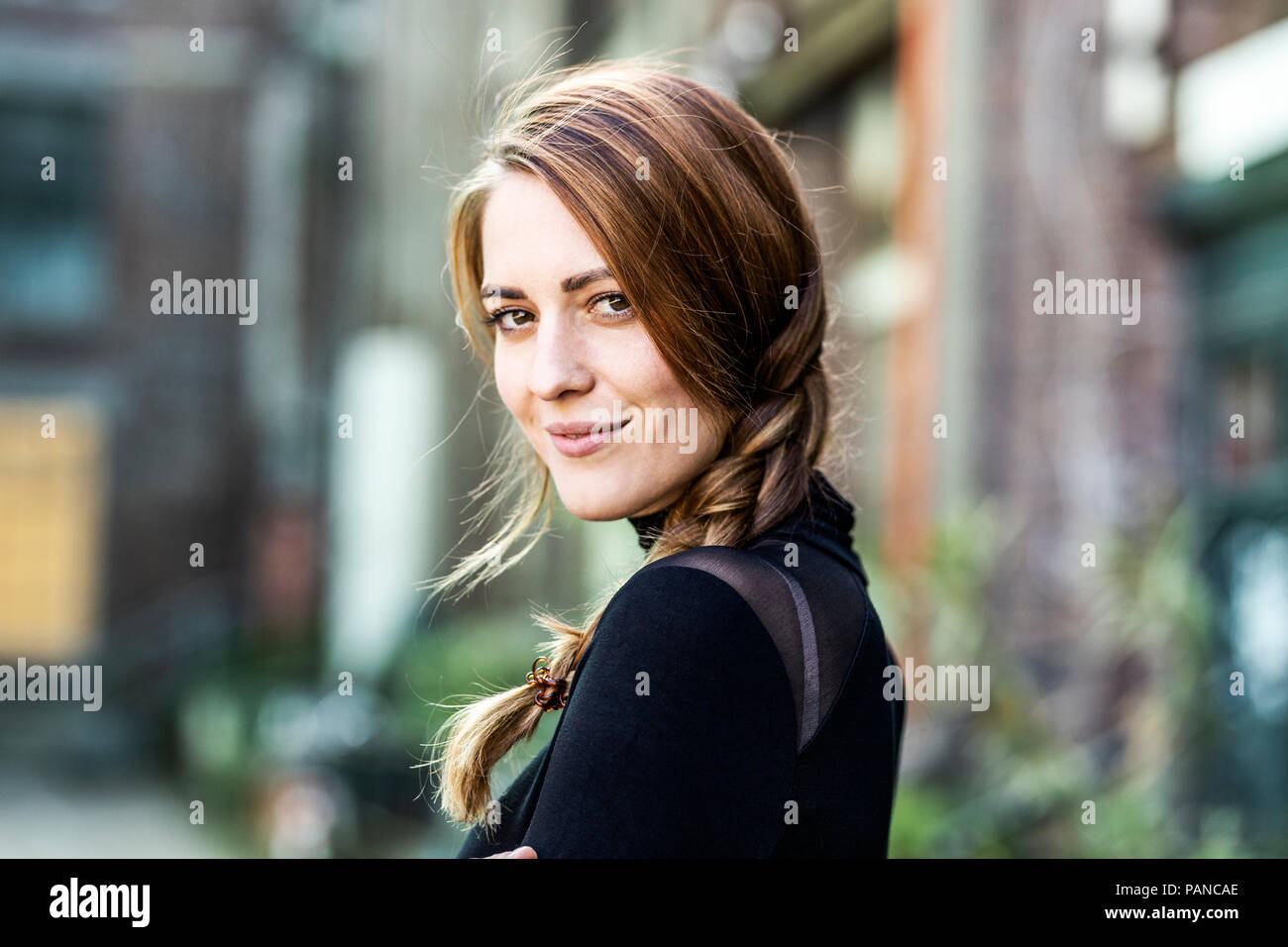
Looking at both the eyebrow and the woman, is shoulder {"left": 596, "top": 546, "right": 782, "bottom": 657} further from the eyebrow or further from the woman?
the eyebrow

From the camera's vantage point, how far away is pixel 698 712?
111cm

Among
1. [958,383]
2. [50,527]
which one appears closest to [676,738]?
[958,383]

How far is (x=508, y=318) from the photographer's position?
1396 millimetres

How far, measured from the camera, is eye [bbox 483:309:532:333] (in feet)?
4.52

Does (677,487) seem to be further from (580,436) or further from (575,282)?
(575,282)

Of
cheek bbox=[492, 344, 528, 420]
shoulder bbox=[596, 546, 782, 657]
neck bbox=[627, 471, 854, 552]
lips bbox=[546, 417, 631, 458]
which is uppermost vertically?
cheek bbox=[492, 344, 528, 420]

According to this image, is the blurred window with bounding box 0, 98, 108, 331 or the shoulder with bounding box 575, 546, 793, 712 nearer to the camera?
the shoulder with bounding box 575, 546, 793, 712

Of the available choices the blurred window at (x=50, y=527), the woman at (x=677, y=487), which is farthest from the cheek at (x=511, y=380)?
the blurred window at (x=50, y=527)

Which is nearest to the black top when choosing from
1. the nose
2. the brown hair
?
the brown hair

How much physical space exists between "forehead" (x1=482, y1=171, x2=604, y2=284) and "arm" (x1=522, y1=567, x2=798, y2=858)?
35cm

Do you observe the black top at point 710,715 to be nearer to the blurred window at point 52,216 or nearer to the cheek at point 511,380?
the cheek at point 511,380

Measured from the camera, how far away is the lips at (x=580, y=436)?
1.32m

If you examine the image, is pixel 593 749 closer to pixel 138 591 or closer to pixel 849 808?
pixel 849 808
